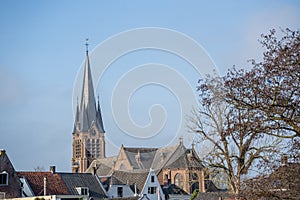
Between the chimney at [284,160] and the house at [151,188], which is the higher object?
the house at [151,188]

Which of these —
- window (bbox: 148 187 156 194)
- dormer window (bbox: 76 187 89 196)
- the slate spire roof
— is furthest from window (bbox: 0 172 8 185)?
the slate spire roof

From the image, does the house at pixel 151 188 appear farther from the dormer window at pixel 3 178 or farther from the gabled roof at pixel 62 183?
the dormer window at pixel 3 178

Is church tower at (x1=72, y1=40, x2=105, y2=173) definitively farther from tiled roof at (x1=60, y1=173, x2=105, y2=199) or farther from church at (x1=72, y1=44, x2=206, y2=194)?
tiled roof at (x1=60, y1=173, x2=105, y2=199)

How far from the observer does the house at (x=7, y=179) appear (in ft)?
122

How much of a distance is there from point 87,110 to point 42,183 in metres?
51.8

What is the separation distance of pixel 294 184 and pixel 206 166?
931 centimetres

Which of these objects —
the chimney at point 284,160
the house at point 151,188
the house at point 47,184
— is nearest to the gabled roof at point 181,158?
the house at point 151,188

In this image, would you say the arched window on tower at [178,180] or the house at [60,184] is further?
the arched window on tower at [178,180]

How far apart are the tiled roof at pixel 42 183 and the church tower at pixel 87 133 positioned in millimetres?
49693

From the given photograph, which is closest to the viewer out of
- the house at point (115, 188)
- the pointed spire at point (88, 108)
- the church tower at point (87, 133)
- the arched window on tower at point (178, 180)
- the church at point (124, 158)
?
the house at point (115, 188)

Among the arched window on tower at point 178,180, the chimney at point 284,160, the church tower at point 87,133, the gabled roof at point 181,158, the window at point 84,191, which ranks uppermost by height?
the church tower at point 87,133

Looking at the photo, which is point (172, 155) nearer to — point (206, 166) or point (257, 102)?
point (206, 166)

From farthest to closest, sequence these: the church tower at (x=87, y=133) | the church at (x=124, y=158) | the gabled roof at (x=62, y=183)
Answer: the church tower at (x=87, y=133)
the church at (x=124, y=158)
the gabled roof at (x=62, y=183)

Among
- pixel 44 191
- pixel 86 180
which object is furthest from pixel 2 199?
pixel 86 180
